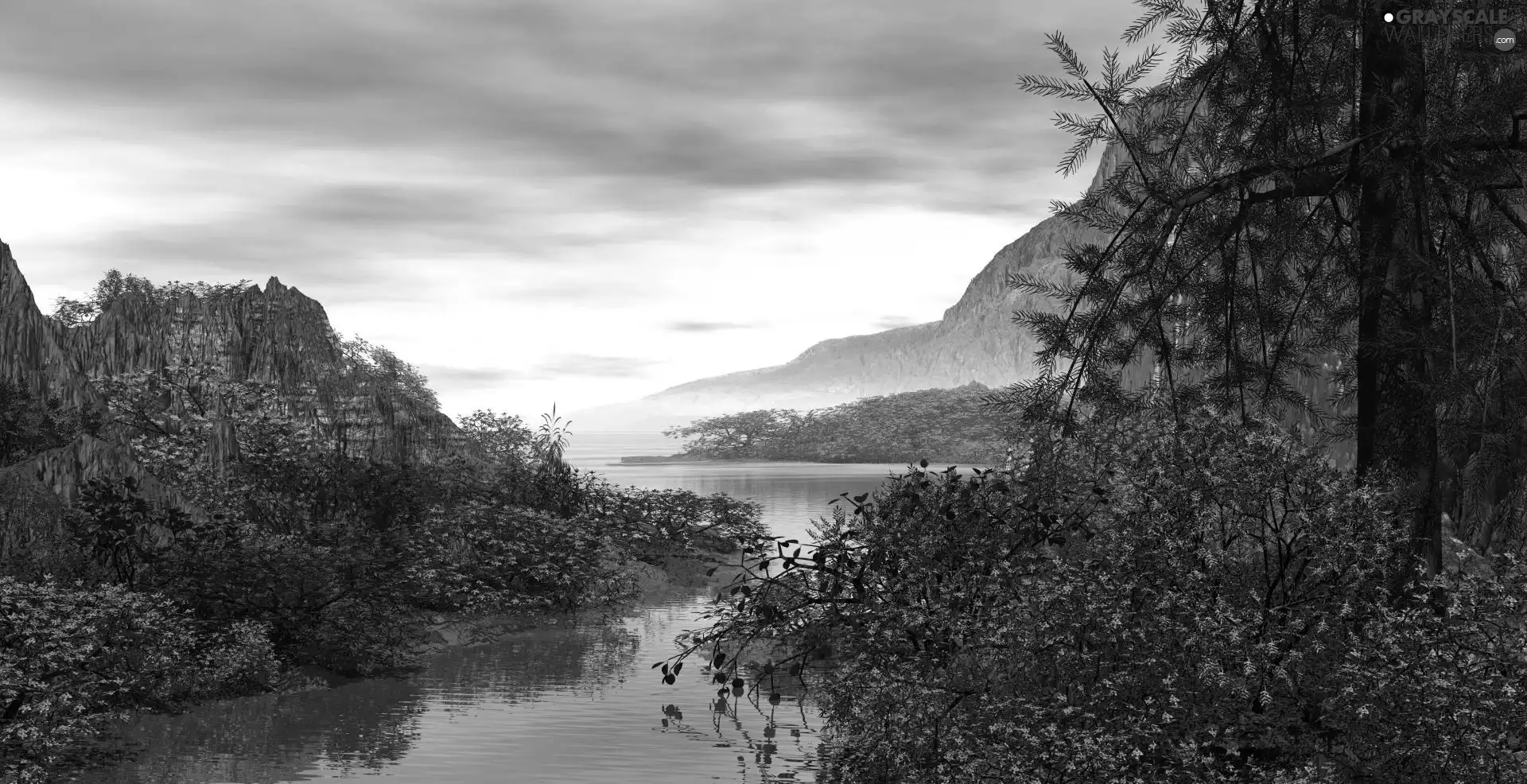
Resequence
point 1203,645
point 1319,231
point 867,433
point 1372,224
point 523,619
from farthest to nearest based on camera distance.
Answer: point 867,433, point 523,619, point 1319,231, point 1372,224, point 1203,645

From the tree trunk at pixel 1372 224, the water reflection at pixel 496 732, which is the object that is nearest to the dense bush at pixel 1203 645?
the tree trunk at pixel 1372 224

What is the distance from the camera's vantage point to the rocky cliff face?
78.4ft

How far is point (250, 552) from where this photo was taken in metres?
15.0

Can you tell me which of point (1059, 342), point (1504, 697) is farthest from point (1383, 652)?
point (1059, 342)

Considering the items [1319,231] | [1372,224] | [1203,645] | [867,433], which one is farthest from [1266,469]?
[867,433]

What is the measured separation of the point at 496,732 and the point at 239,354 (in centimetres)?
1736

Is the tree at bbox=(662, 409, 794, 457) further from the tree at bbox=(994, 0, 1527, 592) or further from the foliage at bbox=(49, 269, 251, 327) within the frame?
the tree at bbox=(994, 0, 1527, 592)

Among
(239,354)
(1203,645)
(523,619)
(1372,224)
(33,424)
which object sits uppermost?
(239,354)

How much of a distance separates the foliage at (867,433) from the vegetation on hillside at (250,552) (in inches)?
2344

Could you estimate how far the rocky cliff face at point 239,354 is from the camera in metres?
23.9

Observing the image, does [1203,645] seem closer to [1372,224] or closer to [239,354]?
[1372,224]

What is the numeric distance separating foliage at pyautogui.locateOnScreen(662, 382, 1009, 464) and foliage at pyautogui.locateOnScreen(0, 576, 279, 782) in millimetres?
69996

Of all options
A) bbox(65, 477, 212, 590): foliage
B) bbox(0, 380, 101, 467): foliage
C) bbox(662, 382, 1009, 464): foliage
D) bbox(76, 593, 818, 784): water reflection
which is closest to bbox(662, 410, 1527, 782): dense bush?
bbox(76, 593, 818, 784): water reflection

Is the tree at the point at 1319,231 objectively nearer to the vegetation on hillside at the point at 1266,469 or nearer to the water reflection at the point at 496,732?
the vegetation on hillside at the point at 1266,469
